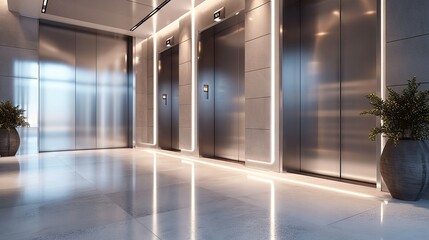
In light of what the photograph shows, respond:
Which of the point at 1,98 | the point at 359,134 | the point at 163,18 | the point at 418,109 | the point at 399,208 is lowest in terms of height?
the point at 399,208

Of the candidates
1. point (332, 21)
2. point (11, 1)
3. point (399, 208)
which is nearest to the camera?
point (399, 208)

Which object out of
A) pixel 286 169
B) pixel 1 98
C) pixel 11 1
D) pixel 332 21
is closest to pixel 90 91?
pixel 1 98

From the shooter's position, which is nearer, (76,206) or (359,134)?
(76,206)

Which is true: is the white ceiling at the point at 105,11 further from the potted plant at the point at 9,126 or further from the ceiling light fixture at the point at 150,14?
the potted plant at the point at 9,126

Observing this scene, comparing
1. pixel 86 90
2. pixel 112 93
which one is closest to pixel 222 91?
pixel 112 93

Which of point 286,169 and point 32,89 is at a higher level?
point 32,89

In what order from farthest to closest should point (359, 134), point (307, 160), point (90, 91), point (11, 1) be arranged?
point (90, 91) < point (11, 1) < point (307, 160) < point (359, 134)

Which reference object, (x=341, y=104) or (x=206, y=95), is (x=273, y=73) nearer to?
(x=341, y=104)

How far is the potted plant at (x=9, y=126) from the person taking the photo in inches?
308

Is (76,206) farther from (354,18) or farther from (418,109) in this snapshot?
(354,18)

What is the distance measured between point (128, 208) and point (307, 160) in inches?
137

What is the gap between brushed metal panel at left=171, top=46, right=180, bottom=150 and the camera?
9.36 m

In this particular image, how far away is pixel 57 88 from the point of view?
9.59 metres

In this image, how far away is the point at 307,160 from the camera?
5434 millimetres
